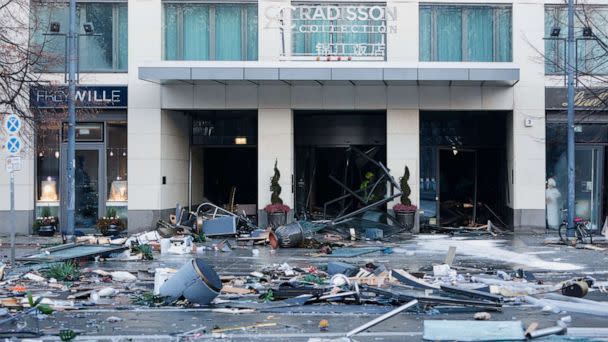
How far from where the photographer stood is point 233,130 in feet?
96.0

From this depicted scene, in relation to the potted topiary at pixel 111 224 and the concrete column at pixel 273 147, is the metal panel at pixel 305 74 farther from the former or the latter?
the potted topiary at pixel 111 224

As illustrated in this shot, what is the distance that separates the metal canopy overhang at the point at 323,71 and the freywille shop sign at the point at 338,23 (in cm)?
148

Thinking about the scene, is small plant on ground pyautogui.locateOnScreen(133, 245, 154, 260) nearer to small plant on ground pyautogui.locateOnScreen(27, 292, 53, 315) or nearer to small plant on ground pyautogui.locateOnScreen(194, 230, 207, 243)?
small plant on ground pyautogui.locateOnScreen(194, 230, 207, 243)

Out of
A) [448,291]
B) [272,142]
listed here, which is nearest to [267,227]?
[272,142]

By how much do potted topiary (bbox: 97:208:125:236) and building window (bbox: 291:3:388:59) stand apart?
794 cm

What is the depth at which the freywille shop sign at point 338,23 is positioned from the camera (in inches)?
1035

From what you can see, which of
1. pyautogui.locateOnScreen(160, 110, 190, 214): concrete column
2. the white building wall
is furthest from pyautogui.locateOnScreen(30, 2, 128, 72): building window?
pyautogui.locateOnScreen(160, 110, 190, 214): concrete column

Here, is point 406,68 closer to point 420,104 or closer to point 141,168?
point 420,104

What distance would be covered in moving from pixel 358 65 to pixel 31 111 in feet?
32.6

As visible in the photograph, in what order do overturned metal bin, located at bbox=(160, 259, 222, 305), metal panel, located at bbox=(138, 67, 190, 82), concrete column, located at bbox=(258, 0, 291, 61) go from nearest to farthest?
overturned metal bin, located at bbox=(160, 259, 222, 305), metal panel, located at bbox=(138, 67, 190, 82), concrete column, located at bbox=(258, 0, 291, 61)

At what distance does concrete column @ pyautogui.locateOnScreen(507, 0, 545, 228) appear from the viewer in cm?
2636

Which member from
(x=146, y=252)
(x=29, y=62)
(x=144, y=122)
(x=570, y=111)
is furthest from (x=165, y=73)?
(x=570, y=111)

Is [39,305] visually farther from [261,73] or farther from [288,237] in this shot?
[261,73]

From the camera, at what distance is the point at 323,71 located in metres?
24.9
